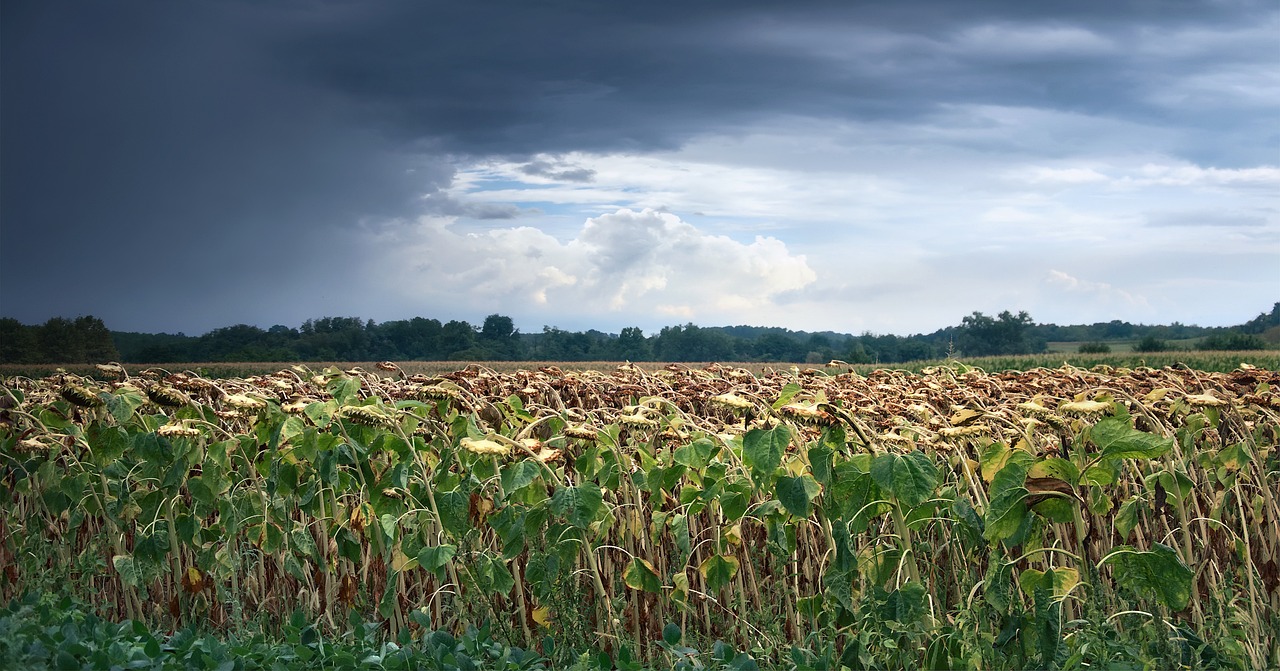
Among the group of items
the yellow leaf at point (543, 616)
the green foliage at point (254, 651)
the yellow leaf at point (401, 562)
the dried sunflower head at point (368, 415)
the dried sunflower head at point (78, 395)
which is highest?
the dried sunflower head at point (78, 395)

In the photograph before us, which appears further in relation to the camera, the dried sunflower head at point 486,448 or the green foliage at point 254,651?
the green foliage at point 254,651

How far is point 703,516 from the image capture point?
507cm

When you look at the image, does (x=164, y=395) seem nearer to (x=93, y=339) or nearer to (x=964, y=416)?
(x=964, y=416)

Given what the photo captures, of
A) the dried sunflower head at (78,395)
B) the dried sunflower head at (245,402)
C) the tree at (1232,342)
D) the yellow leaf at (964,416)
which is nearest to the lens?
the yellow leaf at (964,416)

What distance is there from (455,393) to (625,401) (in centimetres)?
219

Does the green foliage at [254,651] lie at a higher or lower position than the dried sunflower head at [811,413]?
lower

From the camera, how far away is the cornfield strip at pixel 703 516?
358 centimetres

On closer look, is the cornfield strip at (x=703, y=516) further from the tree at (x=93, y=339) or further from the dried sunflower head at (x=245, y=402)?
the tree at (x=93, y=339)

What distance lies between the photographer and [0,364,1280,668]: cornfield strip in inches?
141

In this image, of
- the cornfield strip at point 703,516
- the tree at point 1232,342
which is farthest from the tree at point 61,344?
the tree at point 1232,342

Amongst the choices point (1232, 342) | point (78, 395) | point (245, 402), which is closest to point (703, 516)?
point (245, 402)

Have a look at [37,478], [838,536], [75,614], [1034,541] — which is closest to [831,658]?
[838,536]

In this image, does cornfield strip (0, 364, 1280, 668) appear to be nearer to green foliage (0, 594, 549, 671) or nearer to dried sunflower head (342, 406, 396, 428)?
dried sunflower head (342, 406, 396, 428)

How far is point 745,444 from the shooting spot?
3.71 metres
